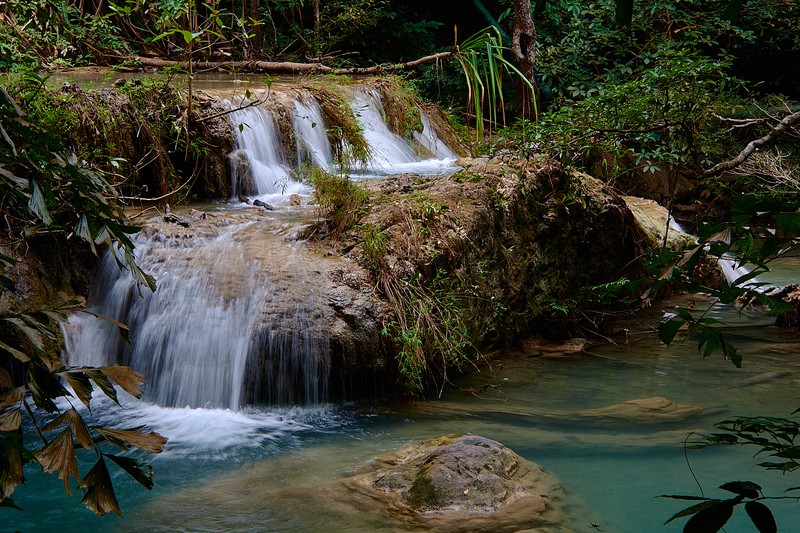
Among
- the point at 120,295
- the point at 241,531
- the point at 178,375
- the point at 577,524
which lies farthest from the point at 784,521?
the point at 120,295

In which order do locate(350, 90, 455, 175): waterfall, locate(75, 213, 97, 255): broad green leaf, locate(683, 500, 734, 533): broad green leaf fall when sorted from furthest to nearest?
locate(350, 90, 455, 175): waterfall → locate(75, 213, 97, 255): broad green leaf → locate(683, 500, 734, 533): broad green leaf

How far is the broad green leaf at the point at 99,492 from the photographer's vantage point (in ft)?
4.49

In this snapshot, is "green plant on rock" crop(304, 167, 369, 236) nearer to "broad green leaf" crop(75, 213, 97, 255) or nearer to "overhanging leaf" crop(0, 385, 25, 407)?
"broad green leaf" crop(75, 213, 97, 255)

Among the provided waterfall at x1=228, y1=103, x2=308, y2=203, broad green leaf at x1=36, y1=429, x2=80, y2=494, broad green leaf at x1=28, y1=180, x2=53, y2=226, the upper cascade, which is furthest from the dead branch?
waterfall at x1=228, y1=103, x2=308, y2=203

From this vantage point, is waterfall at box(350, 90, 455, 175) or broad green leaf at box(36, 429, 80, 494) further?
waterfall at box(350, 90, 455, 175)

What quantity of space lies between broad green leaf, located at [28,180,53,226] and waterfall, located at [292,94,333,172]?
6209mm

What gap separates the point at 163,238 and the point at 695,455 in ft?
13.3

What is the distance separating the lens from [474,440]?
12.0 ft

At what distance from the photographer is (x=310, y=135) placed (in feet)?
26.5

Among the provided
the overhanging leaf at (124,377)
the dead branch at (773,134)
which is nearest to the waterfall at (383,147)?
the dead branch at (773,134)

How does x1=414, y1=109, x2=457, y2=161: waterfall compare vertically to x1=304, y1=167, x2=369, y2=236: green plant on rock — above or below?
above

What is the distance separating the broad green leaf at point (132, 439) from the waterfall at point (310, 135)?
20.9 feet

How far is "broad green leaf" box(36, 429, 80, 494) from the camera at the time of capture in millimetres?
1364

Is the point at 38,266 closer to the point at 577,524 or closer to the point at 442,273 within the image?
the point at 442,273
